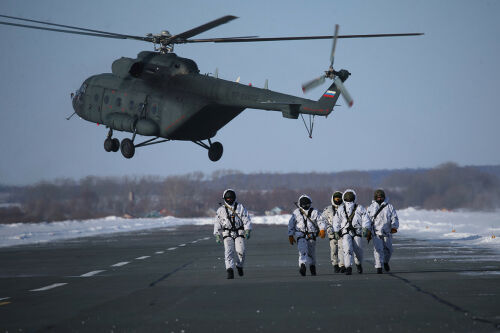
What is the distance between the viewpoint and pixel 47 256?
27.2 metres

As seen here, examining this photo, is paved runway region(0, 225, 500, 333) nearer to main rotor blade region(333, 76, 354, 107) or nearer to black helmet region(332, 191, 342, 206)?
black helmet region(332, 191, 342, 206)

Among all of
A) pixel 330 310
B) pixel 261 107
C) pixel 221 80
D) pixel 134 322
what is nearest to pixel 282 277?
pixel 330 310

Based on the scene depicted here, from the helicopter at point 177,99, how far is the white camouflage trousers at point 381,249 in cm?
866

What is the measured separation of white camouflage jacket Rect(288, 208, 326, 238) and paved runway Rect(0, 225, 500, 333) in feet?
3.02

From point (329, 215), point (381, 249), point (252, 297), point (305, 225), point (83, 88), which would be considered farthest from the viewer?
point (83, 88)

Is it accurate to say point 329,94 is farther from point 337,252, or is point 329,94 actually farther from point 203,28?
point 337,252

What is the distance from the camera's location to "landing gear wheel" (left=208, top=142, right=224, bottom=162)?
98.7 ft

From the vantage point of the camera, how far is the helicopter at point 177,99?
26797 millimetres

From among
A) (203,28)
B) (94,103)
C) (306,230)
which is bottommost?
(306,230)

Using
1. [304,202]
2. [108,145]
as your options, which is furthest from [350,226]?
[108,145]

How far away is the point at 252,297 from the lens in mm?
12820

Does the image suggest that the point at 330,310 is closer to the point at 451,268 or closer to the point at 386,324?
the point at 386,324

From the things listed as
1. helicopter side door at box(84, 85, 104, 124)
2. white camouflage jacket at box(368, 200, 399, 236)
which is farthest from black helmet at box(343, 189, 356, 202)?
helicopter side door at box(84, 85, 104, 124)

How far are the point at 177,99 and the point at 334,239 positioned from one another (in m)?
12.6
